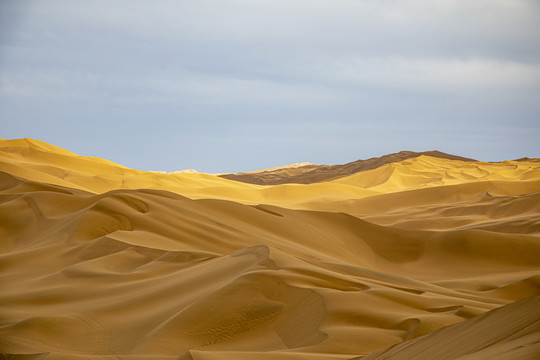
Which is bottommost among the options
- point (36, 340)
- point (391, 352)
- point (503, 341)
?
point (36, 340)

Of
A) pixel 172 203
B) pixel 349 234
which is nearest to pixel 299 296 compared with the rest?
pixel 172 203

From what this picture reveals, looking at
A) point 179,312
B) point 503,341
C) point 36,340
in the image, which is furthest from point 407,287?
point 503,341

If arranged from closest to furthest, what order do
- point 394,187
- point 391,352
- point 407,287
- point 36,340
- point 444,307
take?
point 391,352, point 36,340, point 444,307, point 407,287, point 394,187

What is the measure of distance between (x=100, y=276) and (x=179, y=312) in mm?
1642

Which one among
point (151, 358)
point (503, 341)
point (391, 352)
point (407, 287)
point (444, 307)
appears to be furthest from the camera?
point (407, 287)

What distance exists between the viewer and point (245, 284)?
4332 mm

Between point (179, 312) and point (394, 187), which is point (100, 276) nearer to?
point (179, 312)

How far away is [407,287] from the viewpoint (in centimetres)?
544

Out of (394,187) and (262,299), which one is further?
(394,187)

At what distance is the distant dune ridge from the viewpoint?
341cm

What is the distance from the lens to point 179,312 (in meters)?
4.07

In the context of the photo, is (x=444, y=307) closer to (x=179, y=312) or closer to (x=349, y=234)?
(x=179, y=312)

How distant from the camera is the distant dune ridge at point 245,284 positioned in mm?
3406

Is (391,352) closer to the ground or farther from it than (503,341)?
closer to the ground
